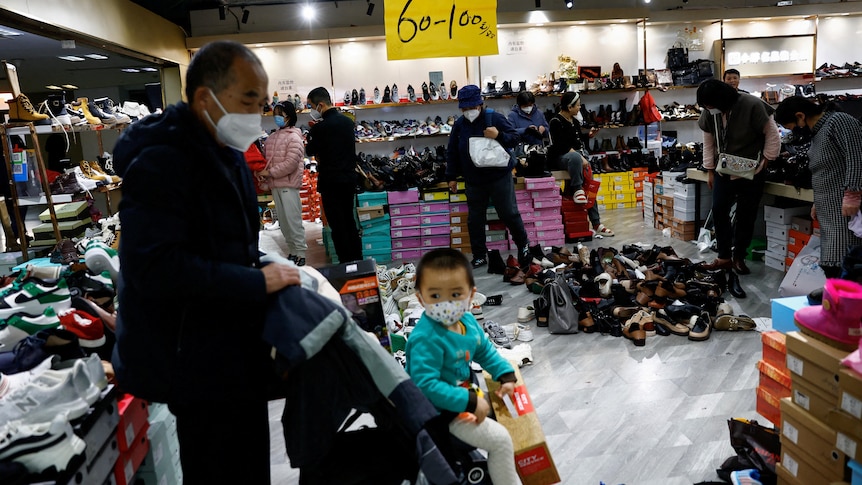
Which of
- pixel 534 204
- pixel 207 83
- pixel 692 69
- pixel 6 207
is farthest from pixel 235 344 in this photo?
pixel 692 69

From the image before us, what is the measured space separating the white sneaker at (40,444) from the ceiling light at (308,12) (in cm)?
881

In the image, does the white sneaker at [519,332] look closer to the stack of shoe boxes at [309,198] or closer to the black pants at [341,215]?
the black pants at [341,215]

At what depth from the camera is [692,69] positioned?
9945 millimetres

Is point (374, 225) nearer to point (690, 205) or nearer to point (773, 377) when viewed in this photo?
point (690, 205)

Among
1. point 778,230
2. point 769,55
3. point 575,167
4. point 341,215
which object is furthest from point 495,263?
point 769,55

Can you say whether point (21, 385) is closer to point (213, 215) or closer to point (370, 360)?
point (213, 215)

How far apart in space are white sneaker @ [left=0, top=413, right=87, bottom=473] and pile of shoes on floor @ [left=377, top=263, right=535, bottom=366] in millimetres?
1834

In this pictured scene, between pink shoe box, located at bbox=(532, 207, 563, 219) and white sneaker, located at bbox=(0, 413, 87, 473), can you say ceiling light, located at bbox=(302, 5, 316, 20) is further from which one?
white sneaker, located at bbox=(0, 413, 87, 473)

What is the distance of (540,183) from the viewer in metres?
6.83

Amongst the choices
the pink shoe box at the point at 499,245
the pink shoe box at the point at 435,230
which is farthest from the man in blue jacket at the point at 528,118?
the pink shoe box at the point at 435,230

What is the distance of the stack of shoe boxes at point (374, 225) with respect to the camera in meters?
6.75

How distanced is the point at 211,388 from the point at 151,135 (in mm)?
622

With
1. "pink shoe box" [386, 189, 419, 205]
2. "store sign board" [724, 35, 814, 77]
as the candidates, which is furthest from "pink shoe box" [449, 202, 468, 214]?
"store sign board" [724, 35, 814, 77]

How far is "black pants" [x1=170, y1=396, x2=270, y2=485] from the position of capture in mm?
1581
